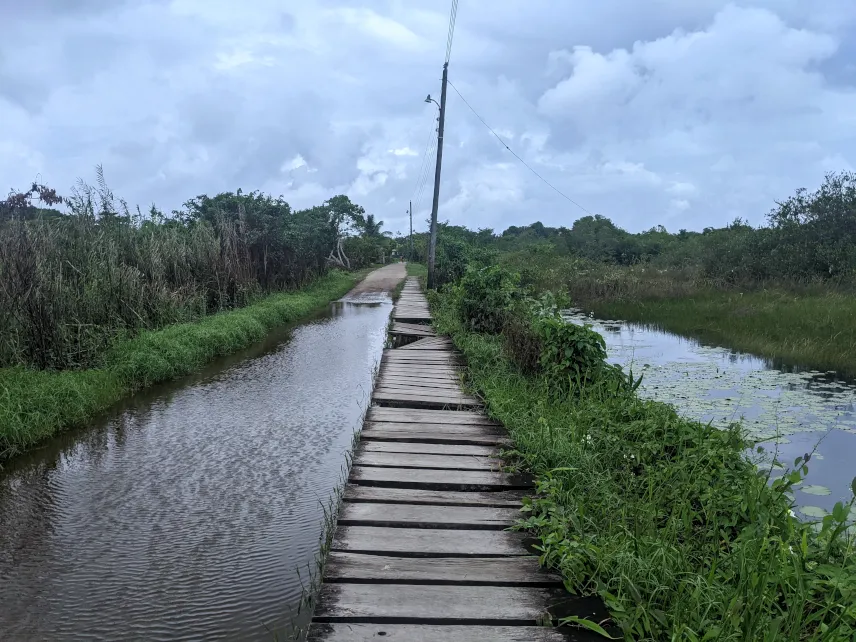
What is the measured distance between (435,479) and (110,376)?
5411mm

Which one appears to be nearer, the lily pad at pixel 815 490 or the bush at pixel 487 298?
the lily pad at pixel 815 490

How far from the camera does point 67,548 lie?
3.83 meters

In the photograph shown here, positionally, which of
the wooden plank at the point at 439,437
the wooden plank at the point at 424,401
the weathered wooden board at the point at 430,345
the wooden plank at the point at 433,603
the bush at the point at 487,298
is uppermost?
the bush at the point at 487,298

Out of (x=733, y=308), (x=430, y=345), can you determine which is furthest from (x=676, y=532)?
(x=733, y=308)

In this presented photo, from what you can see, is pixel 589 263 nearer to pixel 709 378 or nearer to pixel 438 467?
pixel 709 378


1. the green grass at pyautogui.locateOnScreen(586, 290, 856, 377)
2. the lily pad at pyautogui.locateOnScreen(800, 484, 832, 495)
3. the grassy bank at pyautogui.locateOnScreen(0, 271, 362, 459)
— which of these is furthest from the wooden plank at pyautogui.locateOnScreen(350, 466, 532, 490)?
the green grass at pyautogui.locateOnScreen(586, 290, 856, 377)

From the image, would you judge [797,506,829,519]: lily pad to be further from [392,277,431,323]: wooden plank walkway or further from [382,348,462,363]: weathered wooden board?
[392,277,431,323]: wooden plank walkway

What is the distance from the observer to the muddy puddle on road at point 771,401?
17.9 feet

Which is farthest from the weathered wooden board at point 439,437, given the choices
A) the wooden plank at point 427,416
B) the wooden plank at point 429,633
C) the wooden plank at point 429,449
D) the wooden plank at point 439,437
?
the wooden plank at point 429,633

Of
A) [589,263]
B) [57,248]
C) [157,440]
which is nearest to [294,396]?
[157,440]

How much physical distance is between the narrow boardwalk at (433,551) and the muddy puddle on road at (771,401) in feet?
6.37

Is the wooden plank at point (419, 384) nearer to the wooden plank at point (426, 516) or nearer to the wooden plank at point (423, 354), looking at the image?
the wooden plank at point (423, 354)

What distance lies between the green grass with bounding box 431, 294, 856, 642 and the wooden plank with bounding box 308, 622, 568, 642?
0.29m

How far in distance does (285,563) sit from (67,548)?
1416 millimetres
